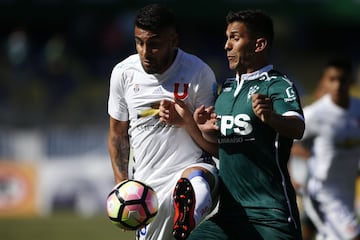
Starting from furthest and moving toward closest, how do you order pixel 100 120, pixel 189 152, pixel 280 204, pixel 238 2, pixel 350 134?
pixel 238 2 < pixel 100 120 < pixel 350 134 < pixel 189 152 < pixel 280 204

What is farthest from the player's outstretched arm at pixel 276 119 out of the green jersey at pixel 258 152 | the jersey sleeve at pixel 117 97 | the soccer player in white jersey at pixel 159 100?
the jersey sleeve at pixel 117 97

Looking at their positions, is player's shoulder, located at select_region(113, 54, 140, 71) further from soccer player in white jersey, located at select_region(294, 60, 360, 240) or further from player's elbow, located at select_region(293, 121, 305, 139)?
soccer player in white jersey, located at select_region(294, 60, 360, 240)

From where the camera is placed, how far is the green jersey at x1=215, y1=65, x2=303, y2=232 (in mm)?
6879

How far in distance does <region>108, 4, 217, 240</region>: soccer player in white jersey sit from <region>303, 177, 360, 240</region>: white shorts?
312 cm

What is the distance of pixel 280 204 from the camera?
688cm

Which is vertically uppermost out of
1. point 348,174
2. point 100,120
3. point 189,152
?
point 189,152

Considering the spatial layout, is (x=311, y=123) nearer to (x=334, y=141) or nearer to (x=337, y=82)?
(x=334, y=141)

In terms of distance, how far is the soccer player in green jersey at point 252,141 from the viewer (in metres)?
6.84

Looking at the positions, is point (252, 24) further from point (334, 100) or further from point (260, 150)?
point (334, 100)

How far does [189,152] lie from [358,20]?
19.8 m

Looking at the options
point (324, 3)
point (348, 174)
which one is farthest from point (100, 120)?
point (348, 174)

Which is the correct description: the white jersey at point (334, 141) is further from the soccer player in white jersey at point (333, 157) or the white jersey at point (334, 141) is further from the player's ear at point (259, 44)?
the player's ear at point (259, 44)

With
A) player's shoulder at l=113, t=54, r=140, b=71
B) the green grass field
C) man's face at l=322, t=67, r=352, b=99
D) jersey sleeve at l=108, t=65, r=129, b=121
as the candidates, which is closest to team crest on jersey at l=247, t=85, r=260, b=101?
player's shoulder at l=113, t=54, r=140, b=71

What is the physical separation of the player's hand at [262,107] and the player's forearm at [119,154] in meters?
1.85
